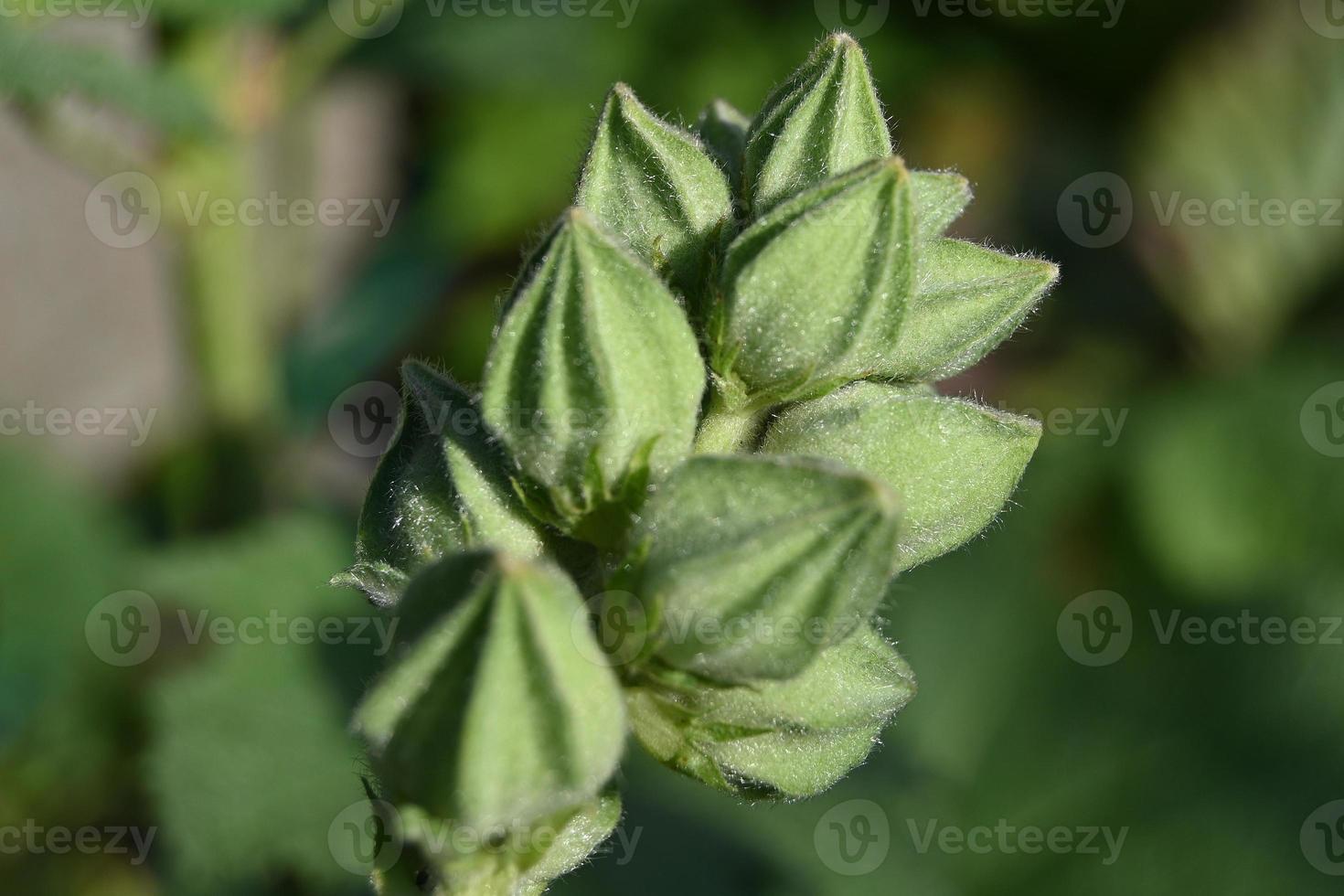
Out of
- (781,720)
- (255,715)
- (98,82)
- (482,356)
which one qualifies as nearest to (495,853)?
(781,720)

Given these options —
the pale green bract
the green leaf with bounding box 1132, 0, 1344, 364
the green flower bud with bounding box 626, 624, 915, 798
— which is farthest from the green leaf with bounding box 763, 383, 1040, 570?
the green leaf with bounding box 1132, 0, 1344, 364

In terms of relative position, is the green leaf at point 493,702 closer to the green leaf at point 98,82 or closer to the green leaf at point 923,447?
the green leaf at point 923,447

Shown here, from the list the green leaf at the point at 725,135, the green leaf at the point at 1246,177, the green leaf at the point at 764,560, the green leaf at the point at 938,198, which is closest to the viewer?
the green leaf at the point at 764,560

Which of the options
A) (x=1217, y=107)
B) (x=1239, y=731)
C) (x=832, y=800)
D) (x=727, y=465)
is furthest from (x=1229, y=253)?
(x=727, y=465)

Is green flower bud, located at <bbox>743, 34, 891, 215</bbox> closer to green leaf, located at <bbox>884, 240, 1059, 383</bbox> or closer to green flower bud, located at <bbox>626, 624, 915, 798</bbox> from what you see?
green leaf, located at <bbox>884, 240, 1059, 383</bbox>

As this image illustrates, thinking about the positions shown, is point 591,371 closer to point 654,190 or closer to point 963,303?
point 654,190

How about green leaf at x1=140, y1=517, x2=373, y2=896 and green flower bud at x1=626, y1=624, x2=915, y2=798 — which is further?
green leaf at x1=140, y1=517, x2=373, y2=896

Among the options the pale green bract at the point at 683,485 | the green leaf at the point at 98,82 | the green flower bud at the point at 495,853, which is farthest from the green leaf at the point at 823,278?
the green leaf at the point at 98,82

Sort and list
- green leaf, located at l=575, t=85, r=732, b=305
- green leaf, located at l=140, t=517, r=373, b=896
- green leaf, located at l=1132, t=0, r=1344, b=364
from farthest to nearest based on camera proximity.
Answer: green leaf, located at l=1132, t=0, r=1344, b=364 → green leaf, located at l=140, t=517, r=373, b=896 → green leaf, located at l=575, t=85, r=732, b=305
